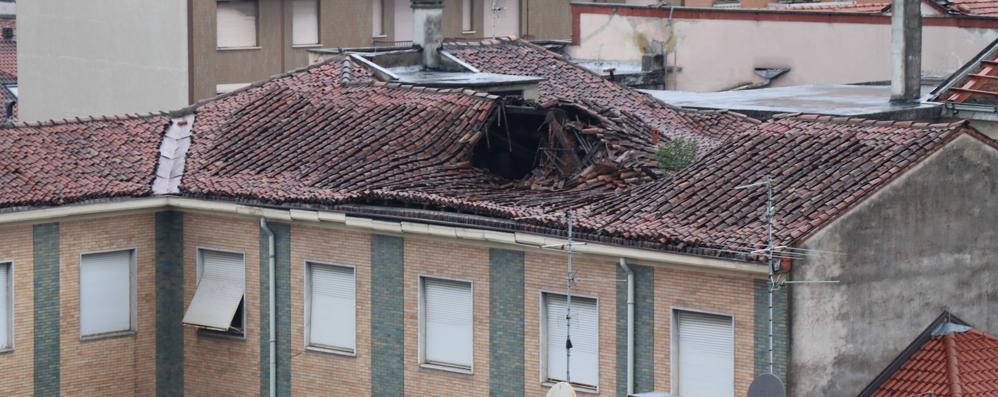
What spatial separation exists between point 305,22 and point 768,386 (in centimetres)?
3438

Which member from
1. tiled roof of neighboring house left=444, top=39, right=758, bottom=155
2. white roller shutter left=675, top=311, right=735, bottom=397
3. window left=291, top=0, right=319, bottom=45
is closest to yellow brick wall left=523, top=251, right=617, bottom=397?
white roller shutter left=675, top=311, right=735, bottom=397

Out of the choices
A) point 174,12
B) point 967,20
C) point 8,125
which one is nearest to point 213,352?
point 8,125

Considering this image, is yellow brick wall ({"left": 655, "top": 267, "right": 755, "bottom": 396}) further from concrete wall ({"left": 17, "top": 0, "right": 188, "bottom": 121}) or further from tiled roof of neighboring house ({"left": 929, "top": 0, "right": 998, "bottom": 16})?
concrete wall ({"left": 17, "top": 0, "right": 188, "bottom": 121})

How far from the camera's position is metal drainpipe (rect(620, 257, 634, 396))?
2844 cm

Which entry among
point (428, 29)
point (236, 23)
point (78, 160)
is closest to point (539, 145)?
point (78, 160)

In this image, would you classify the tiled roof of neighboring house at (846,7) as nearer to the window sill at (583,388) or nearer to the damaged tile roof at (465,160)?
the damaged tile roof at (465,160)

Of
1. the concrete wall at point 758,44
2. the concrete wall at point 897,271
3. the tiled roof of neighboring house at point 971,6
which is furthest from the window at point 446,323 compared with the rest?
the tiled roof of neighboring house at point 971,6

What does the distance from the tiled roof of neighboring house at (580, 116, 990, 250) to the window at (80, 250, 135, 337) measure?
8.03m

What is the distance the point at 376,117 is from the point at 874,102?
8.60 meters

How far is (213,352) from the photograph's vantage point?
112ft

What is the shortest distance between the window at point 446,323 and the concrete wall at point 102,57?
80.1ft

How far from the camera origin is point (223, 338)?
111ft

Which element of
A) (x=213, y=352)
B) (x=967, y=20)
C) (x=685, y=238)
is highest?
(x=967, y=20)

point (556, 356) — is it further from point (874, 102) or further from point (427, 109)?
point (874, 102)
